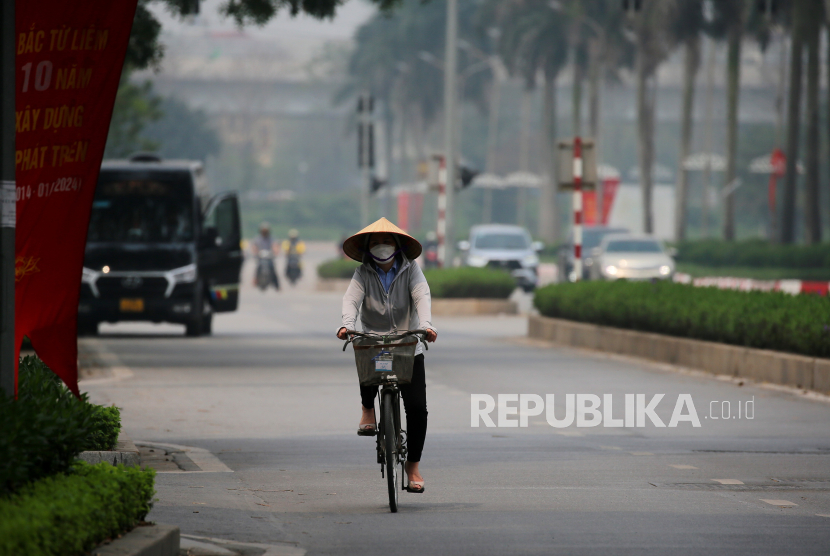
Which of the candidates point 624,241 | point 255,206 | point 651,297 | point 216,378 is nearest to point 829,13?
point 624,241

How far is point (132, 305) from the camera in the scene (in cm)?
2352

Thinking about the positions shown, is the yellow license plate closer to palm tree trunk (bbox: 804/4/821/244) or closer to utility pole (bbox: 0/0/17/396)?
utility pole (bbox: 0/0/17/396)

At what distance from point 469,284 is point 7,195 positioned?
25.4 metres

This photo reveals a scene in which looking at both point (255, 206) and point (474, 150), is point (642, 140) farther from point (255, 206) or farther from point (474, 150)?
point (255, 206)

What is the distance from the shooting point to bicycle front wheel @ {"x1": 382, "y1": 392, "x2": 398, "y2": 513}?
828 centimetres

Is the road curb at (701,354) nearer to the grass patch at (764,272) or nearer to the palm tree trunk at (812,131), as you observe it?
the grass patch at (764,272)

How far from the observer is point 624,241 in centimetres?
4003

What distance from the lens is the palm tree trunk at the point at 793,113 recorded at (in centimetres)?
4769

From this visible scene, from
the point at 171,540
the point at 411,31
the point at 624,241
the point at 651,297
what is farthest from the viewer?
the point at 411,31

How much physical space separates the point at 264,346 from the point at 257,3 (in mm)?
4845

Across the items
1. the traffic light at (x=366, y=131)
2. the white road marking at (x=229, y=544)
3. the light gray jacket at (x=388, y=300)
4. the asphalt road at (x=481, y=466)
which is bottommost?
the asphalt road at (x=481, y=466)

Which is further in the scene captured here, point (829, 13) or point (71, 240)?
point (829, 13)

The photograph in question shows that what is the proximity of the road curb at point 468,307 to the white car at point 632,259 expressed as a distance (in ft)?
21.2

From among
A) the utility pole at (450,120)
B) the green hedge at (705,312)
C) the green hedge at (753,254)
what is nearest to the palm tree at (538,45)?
the green hedge at (753,254)
